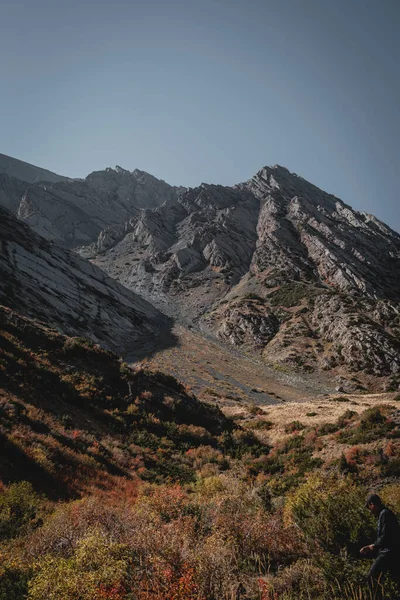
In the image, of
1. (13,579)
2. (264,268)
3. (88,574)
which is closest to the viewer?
(88,574)

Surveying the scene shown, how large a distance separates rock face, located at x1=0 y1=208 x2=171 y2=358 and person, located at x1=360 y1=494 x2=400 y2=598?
5511 centimetres

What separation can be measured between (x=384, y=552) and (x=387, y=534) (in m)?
0.31

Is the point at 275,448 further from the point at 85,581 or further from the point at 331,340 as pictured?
the point at 331,340

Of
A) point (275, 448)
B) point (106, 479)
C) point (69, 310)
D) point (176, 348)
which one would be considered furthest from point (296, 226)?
point (106, 479)

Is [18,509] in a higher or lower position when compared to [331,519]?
lower

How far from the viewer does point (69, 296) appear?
70.7m

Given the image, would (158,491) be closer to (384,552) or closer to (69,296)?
(384,552)

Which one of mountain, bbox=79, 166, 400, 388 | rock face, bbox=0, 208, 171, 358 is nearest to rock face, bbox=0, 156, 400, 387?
mountain, bbox=79, 166, 400, 388

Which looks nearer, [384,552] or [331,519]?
[384,552]

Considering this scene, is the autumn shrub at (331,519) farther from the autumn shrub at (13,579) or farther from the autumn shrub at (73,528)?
the autumn shrub at (13,579)

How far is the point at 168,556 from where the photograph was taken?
612 centimetres

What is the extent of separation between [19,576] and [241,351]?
68817 mm

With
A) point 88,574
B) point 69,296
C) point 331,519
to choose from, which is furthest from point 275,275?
point 88,574

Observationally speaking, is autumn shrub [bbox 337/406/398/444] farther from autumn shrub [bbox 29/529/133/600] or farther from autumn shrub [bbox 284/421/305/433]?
autumn shrub [bbox 29/529/133/600]
